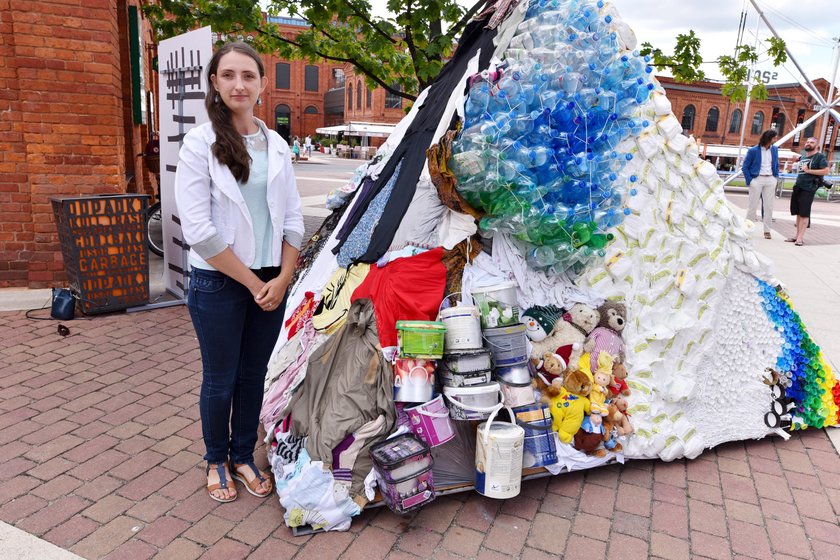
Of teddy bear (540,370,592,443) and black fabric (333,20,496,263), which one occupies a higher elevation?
black fabric (333,20,496,263)

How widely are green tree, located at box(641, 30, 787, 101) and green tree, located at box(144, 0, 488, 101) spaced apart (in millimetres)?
2605

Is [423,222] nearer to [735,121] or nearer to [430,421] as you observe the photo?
[430,421]

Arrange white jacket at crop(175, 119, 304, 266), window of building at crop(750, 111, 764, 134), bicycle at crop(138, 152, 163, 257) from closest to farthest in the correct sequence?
Answer: white jacket at crop(175, 119, 304, 266), bicycle at crop(138, 152, 163, 257), window of building at crop(750, 111, 764, 134)

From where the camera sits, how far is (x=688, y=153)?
3.53 meters

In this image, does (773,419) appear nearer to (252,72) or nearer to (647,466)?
(647,466)

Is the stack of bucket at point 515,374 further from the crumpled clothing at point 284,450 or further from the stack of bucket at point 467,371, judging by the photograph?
the crumpled clothing at point 284,450

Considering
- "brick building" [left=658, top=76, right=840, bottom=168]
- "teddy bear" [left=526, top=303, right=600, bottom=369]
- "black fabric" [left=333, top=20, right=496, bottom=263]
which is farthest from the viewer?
"brick building" [left=658, top=76, right=840, bottom=168]

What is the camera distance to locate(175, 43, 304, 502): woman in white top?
2.45 m

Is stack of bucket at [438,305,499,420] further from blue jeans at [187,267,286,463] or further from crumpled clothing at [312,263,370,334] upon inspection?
blue jeans at [187,267,286,463]

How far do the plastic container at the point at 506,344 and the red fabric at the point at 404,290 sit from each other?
328mm

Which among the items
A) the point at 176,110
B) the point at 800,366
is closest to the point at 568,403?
the point at 800,366

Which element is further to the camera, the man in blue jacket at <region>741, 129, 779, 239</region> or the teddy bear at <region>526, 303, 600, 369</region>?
the man in blue jacket at <region>741, 129, 779, 239</region>

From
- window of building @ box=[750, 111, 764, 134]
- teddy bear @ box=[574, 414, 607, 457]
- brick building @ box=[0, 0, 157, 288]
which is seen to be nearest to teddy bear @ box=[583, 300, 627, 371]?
teddy bear @ box=[574, 414, 607, 457]

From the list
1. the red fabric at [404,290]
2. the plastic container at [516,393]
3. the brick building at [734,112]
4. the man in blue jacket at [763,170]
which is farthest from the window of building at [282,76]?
the plastic container at [516,393]
